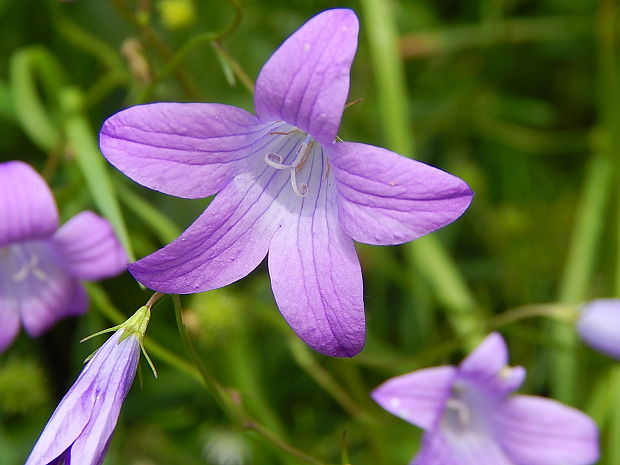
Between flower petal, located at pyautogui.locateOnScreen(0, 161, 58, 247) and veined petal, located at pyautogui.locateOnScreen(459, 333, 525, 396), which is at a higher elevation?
flower petal, located at pyautogui.locateOnScreen(0, 161, 58, 247)

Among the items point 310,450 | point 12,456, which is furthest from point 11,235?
point 310,450

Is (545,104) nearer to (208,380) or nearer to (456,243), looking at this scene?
(456,243)

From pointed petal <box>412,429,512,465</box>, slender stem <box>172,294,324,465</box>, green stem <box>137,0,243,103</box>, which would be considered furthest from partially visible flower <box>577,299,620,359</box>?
green stem <box>137,0,243,103</box>

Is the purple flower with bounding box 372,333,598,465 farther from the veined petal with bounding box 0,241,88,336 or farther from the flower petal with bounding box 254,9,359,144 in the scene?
the veined petal with bounding box 0,241,88,336

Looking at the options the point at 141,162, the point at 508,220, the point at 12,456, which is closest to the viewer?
the point at 141,162

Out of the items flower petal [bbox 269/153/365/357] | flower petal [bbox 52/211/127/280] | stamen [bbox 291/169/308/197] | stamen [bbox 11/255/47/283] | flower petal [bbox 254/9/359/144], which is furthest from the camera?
stamen [bbox 11/255/47/283]

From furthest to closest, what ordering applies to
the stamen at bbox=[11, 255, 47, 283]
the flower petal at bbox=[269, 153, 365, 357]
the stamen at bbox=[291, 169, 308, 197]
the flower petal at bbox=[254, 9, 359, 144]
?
the stamen at bbox=[11, 255, 47, 283], the stamen at bbox=[291, 169, 308, 197], the flower petal at bbox=[269, 153, 365, 357], the flower petal at bbox=[254, 9, 359, 144]

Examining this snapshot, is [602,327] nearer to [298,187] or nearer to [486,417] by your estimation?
[486,417]
